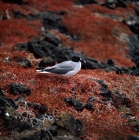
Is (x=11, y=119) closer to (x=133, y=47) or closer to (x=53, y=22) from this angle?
(x=53, y=22)

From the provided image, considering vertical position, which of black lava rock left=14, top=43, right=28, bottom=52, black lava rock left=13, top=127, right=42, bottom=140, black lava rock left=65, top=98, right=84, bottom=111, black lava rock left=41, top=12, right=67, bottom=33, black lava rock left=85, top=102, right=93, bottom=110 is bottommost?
black lava rock left=41, top=12, right=67, bottom=33

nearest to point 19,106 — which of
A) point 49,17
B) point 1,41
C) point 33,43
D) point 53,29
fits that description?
point 33,43

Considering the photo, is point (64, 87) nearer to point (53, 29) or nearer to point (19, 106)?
point (19, 106)

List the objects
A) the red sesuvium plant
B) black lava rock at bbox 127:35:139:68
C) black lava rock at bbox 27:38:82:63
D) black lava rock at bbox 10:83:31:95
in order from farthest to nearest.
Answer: black lava rock at bbox 127:35:139:68 < black lava rock at bbox 27:38:82:63 < black lava rock at bbox 10:83:31:95 < the red sesuvium plant

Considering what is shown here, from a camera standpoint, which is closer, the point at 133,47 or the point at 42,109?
the point at 42,109

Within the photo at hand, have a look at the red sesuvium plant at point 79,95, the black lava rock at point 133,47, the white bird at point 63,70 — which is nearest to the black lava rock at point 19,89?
the red sesuvium plant at point 79,95

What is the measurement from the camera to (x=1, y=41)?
37.2 meters

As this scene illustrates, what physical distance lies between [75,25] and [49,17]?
431 centimetres

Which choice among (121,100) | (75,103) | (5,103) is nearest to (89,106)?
(75,103)

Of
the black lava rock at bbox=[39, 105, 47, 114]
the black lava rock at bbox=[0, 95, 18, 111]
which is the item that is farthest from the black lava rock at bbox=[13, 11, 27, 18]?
the black lava rock at bbox=[0, 95, 18, 111]

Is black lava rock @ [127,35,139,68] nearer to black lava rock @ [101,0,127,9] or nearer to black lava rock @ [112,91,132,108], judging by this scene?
black lava rock @ [101,0,127,9]

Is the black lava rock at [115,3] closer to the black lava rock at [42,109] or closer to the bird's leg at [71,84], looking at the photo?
the bird's leg at [71,84]

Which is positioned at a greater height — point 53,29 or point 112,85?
point 112,85

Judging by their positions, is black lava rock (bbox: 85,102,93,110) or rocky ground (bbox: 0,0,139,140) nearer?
rocky ground (bbox: 0,0,139,140)
